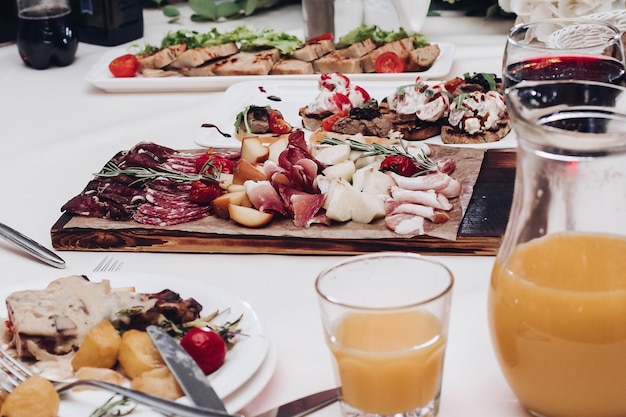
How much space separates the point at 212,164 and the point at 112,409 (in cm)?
68

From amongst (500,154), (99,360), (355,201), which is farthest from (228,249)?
(500,154)

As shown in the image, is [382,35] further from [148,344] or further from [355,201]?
[148,344]

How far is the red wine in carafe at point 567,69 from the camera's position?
126 cm

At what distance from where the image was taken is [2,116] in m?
2.04

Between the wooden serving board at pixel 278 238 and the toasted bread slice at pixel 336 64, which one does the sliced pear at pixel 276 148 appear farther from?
the toasted bread slice at pixel 336 64

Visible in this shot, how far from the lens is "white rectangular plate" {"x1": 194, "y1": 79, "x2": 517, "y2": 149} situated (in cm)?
→ 181

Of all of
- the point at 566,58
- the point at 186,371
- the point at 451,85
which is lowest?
the point at 451,85

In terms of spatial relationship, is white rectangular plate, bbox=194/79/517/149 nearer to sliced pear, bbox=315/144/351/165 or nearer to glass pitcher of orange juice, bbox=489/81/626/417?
sliced pear, bbox=315/144/351/165

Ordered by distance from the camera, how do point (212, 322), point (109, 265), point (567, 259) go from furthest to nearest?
1. point (109, 265)
2. point (212, 322)
3. point (567, 259)

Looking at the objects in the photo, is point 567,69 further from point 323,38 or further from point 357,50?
point 323,38

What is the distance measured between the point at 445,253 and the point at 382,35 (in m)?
1.16

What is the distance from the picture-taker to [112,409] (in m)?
0.79

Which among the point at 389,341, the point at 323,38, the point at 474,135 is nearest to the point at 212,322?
the point at 389,341

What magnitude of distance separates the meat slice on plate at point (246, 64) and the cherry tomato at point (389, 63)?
0.88 feet
